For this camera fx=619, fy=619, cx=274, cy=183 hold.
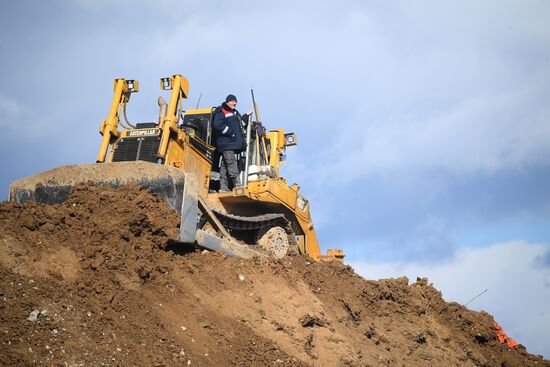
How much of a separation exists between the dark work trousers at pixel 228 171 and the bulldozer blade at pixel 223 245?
71.7 inches

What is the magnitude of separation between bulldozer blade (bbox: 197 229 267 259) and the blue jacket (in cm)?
234

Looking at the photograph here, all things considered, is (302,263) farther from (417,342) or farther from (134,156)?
(134,156)

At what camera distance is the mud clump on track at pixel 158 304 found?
230 inches

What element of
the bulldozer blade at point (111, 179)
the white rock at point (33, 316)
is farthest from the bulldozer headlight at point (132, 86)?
the white rock at point (33, 316)

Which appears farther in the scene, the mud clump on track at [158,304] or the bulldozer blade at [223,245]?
the bulldozer blade at [223,245]

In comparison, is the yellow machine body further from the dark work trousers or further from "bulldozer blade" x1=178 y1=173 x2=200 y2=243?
"bulldozer blade" x1=178 y1=173 x2=200 y2=243

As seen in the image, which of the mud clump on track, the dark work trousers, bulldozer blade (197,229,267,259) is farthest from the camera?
the dark work trousers

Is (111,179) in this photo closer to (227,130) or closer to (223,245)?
(223,245)

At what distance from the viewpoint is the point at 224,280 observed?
8.48 m

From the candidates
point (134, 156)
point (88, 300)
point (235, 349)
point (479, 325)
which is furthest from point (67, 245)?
point (479, 325)

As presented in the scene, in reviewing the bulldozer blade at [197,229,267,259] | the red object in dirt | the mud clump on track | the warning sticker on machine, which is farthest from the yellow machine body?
the red object in dirt

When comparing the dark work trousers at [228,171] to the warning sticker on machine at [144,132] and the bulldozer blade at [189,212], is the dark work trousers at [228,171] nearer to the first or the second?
the warning sticker on machine at [144,132]

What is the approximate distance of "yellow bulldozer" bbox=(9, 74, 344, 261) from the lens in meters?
8.51

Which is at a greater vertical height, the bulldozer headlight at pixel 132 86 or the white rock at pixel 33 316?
the bulldozer headlight at pixel 132 86
